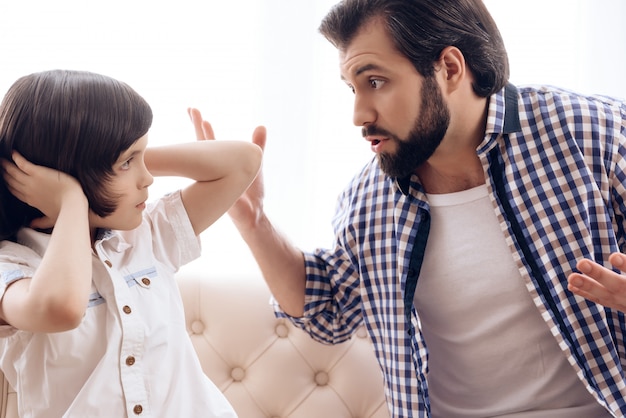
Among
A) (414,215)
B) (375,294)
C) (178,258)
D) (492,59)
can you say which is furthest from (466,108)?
(178,258)

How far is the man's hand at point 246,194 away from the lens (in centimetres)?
145

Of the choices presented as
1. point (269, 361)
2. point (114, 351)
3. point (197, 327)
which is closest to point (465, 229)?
point (269, 361)

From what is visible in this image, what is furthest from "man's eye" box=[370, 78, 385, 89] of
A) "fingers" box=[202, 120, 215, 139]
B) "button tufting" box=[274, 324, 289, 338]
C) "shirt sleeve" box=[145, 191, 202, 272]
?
"button tufting" box=[274, 324, 289, 338]

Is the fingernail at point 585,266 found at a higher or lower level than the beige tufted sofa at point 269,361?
higher

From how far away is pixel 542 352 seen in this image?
1.40 m

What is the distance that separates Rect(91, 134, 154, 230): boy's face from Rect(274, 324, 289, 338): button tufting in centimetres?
56

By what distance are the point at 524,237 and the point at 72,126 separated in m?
0.86

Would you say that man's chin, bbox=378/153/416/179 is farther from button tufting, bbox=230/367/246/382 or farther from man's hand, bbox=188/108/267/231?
button tufting, bbox=230/367/246/382

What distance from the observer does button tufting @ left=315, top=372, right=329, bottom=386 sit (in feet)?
5.18

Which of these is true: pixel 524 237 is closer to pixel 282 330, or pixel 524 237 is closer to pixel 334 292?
pixel 334 292

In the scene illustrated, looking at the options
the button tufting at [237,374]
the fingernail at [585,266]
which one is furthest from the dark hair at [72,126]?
the fingernail at [585,266]

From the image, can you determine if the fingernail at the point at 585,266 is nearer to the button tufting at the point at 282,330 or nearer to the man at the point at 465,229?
the man at the point at 465,229

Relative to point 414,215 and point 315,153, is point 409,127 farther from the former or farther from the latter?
point 315,153

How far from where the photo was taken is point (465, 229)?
145 cm
